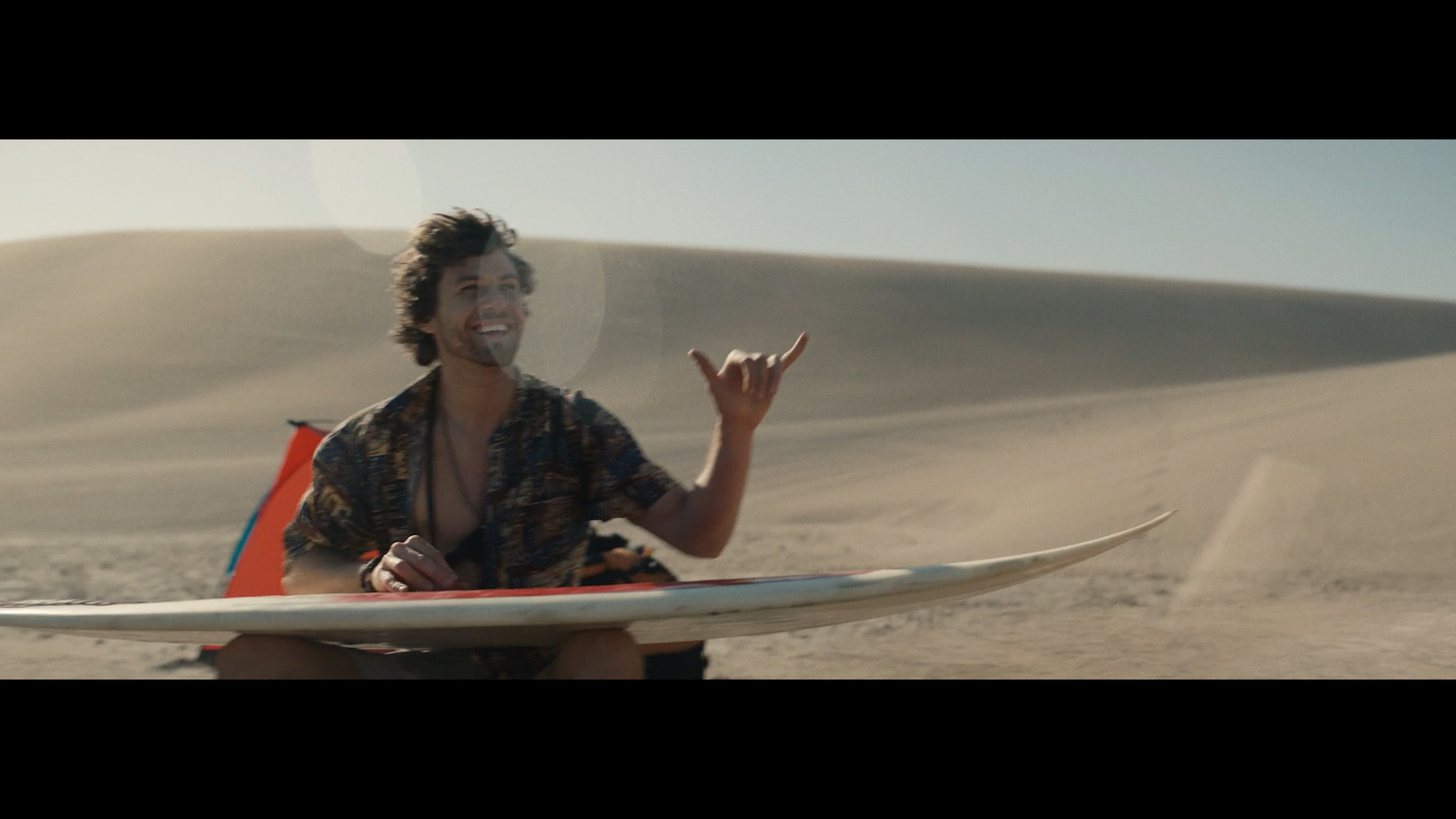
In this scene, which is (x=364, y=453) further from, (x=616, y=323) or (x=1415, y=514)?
(x=616, y=323)

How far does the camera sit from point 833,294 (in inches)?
1624

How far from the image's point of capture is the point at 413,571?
249cm

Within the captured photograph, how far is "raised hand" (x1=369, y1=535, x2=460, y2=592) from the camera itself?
2480 mm

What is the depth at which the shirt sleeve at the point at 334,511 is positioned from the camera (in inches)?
113

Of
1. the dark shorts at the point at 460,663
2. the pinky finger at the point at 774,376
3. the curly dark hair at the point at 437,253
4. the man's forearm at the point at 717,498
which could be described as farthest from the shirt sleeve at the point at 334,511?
the pinky finger at the point at 774,376

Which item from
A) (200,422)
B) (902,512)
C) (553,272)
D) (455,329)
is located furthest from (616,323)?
(455,329)

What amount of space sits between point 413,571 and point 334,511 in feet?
1.60

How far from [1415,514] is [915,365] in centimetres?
2320

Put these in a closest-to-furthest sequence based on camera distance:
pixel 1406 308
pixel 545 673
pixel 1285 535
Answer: pixel 545 673
pixel 1285 535
pixel 1406 308

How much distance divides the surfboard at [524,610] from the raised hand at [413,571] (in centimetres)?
12

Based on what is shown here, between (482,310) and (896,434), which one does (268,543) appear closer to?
(482,310)

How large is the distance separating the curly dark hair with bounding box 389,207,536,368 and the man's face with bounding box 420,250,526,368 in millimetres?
34

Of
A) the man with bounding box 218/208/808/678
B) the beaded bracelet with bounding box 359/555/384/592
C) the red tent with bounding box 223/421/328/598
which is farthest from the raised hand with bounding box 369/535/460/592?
the red tent with bounding box 223/421/328/598

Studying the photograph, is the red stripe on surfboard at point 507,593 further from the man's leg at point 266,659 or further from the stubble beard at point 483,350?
the stubble beard at point 483,350
